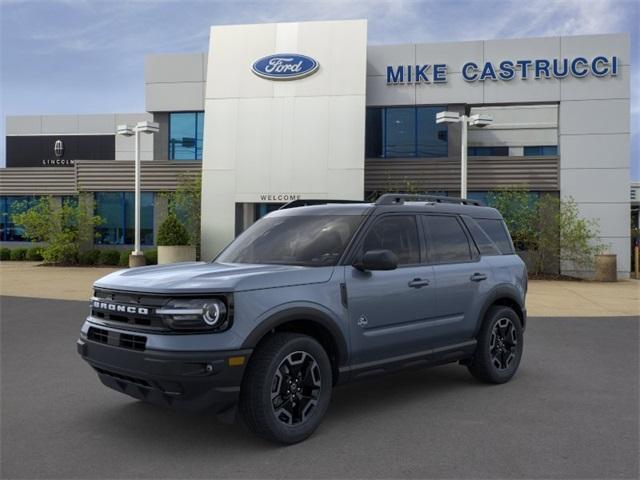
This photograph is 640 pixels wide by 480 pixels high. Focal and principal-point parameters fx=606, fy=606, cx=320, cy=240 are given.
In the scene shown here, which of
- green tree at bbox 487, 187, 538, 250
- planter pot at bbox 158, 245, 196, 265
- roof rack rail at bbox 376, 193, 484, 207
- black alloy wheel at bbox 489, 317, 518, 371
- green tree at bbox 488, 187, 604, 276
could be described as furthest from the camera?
green tree at bbox 487, 187, 538, 250

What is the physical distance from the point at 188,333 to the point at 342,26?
21.3 m

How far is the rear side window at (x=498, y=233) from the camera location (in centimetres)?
677

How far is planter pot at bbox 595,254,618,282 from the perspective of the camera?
20.6 meters

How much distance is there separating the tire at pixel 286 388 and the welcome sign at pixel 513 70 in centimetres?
2120

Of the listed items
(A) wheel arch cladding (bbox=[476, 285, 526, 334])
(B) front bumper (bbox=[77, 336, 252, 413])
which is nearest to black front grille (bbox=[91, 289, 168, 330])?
(B) front bumper (bbox=[77, 336, 252, 413])

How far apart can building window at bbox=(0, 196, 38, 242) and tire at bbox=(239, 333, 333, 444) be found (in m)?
29.8

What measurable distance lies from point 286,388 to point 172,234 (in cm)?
1790

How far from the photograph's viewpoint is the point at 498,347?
6.53 m

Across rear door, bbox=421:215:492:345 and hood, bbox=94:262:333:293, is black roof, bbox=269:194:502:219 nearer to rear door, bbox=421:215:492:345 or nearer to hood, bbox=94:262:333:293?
rear door, bbox=421:215:492:345

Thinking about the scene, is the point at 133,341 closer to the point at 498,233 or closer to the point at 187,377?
the point at 187,377

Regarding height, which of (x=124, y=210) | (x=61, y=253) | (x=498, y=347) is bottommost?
(x=498, y=347)

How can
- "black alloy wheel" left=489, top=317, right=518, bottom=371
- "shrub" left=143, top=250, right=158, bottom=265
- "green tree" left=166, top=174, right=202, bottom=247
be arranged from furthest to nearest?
"green tree" left=166, top=174, right=202, bottom=247 → "shrub" left=143, top=250, right=158, bottom=265 → "black alloy wheel" left=489, top=317, right=518, bottom=371

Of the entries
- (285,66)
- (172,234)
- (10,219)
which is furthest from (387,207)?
(10,219)

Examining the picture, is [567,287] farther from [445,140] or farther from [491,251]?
[491,251]
